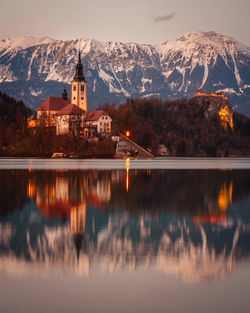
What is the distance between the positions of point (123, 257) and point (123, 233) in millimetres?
3852

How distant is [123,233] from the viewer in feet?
58.3

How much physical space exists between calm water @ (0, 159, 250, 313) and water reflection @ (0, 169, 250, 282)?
0.03 metres

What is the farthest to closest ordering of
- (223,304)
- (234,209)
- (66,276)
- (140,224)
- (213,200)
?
1. (213,200)
2. (234,209)
3. (140,224)
4. (66,276)
5. (223,304)

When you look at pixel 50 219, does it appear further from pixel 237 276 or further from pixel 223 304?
pixel 223 304

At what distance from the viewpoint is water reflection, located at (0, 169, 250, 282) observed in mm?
13234

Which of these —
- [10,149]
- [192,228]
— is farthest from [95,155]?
[192,228]

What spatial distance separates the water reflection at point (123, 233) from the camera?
13.2 m

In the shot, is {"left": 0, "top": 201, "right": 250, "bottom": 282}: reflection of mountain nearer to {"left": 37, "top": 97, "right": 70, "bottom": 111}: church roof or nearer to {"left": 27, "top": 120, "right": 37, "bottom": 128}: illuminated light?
{"left": 27, "top": 120, "right": 37, "bottom": 128}: illuminated light

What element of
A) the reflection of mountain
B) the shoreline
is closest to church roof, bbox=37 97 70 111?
the shoreline

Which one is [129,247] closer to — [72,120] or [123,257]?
[123,257]

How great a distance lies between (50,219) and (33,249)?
575 cm

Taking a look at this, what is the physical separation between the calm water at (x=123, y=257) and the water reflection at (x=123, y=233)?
29mm

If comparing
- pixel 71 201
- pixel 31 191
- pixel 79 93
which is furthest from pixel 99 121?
pixel 71 201

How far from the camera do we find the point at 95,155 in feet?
502
